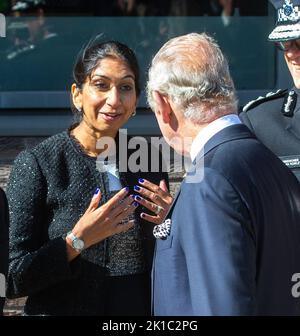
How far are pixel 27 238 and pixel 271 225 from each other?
0.99m

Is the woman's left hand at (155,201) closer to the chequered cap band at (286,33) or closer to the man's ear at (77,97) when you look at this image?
the man's ear at (77,97)

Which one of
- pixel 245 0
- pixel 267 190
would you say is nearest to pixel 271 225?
pixel 267 190

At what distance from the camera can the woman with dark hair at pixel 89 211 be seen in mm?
2721

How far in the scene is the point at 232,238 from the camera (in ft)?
6.36

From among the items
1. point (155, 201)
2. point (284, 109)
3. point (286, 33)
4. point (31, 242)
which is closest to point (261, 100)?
point (284, 109)

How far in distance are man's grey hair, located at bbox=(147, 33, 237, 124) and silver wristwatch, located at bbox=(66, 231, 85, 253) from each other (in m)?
0.68

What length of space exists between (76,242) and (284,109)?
0.96 meters

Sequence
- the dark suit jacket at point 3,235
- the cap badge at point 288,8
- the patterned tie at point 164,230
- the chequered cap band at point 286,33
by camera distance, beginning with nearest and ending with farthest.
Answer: the patterned tie at point 164,230 → the dark suit jacket at point 3,235 → the chequered cap band at point 286,33 → the cap badge at point 288,8

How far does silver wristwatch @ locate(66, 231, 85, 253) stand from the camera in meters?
2.70

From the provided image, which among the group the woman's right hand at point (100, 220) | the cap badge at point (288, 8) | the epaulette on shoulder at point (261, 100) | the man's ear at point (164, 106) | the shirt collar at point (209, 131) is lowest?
the woman's right hand at point (100, 220)

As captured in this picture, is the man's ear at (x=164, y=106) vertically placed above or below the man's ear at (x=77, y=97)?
below

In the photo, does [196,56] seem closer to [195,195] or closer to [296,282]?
[195,195]

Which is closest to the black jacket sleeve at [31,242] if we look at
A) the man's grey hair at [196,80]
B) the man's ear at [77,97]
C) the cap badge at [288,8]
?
the man's ear at [77,97]

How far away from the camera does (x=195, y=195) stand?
6.55ft
